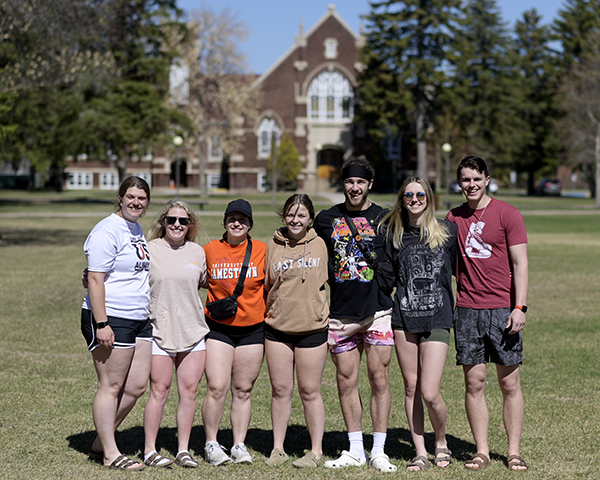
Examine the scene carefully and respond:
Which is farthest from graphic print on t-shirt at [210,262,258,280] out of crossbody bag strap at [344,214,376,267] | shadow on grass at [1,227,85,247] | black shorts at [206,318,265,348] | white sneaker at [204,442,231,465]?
shadow on grass at [1,227,85,247]

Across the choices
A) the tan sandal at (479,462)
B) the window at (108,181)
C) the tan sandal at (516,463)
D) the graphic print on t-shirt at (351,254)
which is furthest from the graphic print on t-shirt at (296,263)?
the window at (108,181)

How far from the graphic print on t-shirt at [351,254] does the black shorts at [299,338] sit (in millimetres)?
407

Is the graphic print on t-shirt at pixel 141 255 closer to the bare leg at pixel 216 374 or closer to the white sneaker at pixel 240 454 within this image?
the bare leg at pixel 216 374

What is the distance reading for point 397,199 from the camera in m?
5.31

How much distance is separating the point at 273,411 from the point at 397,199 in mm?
1742

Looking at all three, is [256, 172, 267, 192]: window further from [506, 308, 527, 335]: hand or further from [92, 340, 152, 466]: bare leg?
[506, 308, 527, 335]: hand

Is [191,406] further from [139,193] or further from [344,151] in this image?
[344,151]

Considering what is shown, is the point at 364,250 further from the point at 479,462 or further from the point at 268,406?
the point at 268,406

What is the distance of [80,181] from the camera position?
79375mm

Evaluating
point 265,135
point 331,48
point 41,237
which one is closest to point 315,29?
point 331,48

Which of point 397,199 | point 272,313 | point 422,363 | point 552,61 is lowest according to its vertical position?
point 422,363

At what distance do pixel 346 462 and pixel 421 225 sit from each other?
173 cm

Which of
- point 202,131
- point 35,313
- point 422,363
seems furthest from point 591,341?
point 202,131

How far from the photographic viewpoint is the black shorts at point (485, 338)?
5266mm
